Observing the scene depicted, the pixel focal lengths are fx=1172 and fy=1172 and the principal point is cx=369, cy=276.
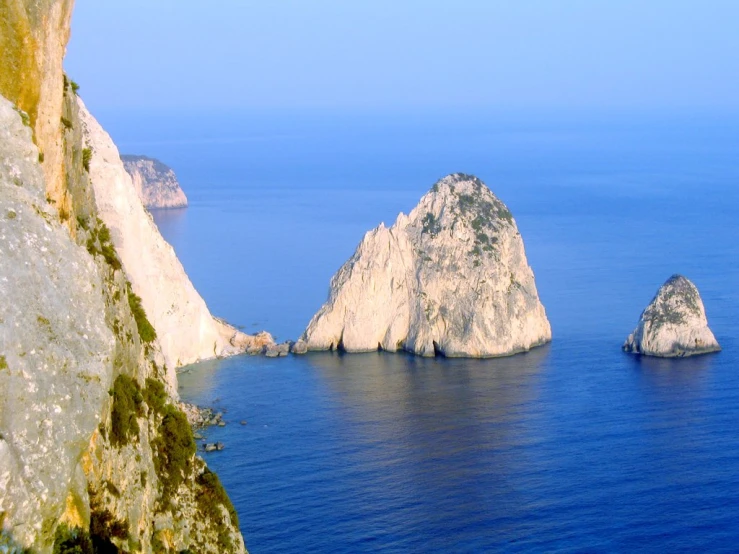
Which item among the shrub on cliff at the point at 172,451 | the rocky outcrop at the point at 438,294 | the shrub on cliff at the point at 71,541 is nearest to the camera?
the shrub on cliff at the point at 71,541

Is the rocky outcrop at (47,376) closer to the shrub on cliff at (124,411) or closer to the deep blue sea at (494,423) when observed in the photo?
the shrub on cliff at (124,411)

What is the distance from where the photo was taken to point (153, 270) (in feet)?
202

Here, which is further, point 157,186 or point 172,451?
point 157,186

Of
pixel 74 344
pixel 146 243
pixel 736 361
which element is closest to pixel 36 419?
pixel 74 344

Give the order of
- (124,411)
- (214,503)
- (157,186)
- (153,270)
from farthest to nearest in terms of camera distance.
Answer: (157,186) < (153,270) < (214,503) < (124,411)

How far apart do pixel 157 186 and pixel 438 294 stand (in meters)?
78.5

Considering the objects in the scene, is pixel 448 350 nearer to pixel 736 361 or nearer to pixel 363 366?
pixel 363 366

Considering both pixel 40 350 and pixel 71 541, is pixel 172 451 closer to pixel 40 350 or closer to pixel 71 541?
pixel 71 541

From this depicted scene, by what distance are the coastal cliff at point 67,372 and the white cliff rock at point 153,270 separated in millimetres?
28215

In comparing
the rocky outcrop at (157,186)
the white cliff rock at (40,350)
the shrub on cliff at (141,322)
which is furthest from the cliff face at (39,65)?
the rocky outcrop at (157,186)

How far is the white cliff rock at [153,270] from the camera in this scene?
56.9 metres

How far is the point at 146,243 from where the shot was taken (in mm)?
60906

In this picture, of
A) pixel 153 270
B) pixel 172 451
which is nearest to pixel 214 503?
pixel 172 451

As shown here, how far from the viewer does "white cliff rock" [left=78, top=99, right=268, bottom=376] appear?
5688 centimetres
